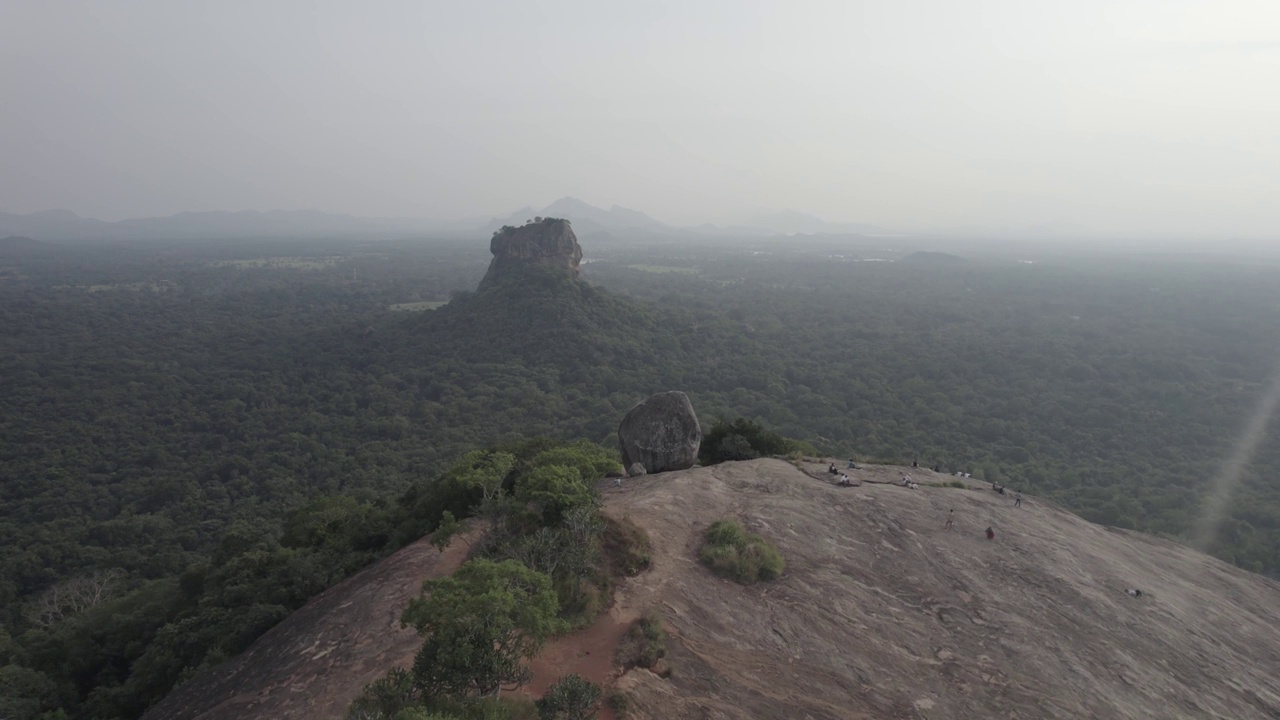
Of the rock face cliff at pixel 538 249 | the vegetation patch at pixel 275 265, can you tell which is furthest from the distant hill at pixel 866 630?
the vegetation patch at pixel 275 265

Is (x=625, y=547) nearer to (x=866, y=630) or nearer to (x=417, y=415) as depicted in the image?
(x=866, y=630)

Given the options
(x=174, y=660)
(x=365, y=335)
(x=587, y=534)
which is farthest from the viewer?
(x=365, y=335)

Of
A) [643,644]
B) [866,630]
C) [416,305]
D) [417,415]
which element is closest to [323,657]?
[643,644]

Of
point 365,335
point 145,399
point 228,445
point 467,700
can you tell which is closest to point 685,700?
point 467,700

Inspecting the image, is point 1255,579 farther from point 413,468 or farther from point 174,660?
point 413,468

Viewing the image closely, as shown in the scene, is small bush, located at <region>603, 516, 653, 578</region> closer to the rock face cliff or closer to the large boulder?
the large boulder

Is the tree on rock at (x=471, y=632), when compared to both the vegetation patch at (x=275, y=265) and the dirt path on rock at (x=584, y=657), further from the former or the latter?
the vegetation patch at (x=275, y=265)
